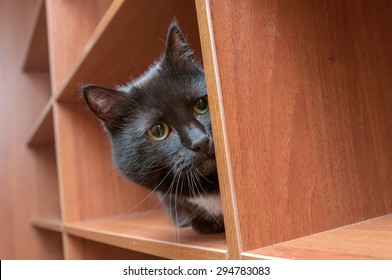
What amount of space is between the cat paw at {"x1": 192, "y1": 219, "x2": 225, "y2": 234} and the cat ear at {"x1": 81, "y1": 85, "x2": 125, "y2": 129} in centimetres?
22

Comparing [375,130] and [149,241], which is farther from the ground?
[375,130]

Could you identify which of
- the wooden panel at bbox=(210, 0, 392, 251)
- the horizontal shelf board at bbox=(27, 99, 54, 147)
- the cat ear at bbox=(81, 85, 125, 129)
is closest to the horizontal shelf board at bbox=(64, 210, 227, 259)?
Result: the wooden panel at bbox=(210, 0, 392, 251)

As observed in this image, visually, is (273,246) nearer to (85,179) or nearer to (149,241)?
(149,241)

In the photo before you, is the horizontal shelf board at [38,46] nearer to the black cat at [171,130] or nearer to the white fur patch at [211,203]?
the black cat at [171,130]

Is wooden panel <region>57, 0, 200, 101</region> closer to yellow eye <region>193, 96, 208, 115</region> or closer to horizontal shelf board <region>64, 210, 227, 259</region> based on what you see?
yellow eye <region>193, 96, 208, 115</region>

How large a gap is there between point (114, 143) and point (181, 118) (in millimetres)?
191

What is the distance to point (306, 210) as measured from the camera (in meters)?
0.50

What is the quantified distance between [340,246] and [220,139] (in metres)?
0.17

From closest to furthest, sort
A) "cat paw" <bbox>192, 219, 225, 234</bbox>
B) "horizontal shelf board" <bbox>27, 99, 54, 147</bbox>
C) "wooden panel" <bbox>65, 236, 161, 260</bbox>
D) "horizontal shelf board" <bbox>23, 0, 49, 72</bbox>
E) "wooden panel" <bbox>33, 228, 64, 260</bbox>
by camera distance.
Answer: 1. "cat paw" <bbox>192, 219, 225, 234</bbox>
2. "wooden panel" <bbox>65, 236, 161, 260</bbox>
3. "horizontal shelf board" <bbox>27, 99, 54, 147</bbox>
4. "horizontal shelf board" <bbox>23, 0, 49, 72</bbox>
5. "wooden panel" <bbox>33, 228, 64, 260</bbox>

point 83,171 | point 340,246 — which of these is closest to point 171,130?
point 340,246

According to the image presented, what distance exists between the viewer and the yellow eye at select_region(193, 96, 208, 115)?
2.00ft

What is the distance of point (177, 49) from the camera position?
2.08ft
